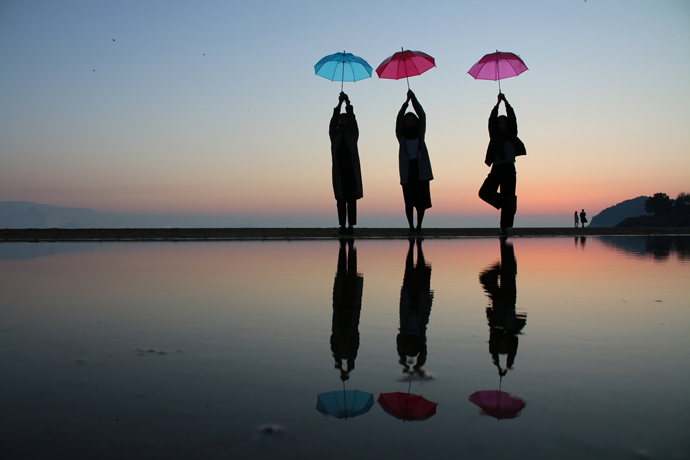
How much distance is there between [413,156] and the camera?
482 inches

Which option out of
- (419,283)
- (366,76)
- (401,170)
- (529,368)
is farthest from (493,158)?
(529,368)

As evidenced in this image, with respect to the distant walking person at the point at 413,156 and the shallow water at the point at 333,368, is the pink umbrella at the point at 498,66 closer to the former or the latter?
the distant walking person at the point at 413,156

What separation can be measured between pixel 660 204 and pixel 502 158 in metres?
141

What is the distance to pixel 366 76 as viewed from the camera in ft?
42.4

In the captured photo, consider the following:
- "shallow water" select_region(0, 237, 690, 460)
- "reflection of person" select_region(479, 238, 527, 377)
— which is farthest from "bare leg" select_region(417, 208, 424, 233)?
"shallow water" select_region(0, 237, 690, 460)

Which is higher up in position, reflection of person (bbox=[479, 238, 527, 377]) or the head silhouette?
the head silhouette

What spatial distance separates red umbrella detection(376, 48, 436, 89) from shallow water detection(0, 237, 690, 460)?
9.05 metres

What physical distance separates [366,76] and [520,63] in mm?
3701

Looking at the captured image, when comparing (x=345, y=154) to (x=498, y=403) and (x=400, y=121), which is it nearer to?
(x=400, y=121)

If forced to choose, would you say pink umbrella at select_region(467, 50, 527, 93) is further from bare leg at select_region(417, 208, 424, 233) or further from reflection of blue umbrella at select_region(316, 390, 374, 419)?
reflection of blue umbrella at select_region(316, 390, 374, 419)

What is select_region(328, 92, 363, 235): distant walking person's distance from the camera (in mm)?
11977

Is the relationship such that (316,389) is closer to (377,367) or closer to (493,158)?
(377,367)

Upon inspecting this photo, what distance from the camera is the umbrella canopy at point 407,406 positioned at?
160 centimetres

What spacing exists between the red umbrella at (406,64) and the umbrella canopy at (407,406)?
1131 centimetres
